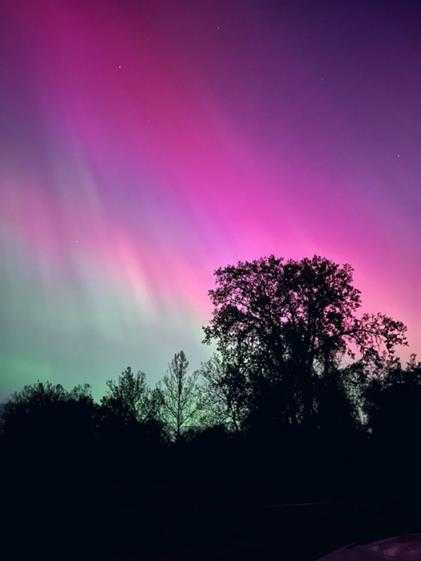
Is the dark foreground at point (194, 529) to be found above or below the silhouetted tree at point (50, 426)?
below

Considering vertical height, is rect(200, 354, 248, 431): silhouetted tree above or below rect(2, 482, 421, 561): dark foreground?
above

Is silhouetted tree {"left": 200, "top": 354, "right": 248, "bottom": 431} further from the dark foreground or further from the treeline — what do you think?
the dark foreground

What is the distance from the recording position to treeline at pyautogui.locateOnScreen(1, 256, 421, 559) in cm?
2247

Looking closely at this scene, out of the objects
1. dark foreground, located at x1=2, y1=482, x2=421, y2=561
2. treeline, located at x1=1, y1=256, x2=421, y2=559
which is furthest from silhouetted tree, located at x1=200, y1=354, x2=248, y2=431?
dark foreground, located at x1=2, y1=482, x2=421, y2=561

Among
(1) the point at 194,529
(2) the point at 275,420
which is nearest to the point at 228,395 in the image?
(2) the point at 275,420

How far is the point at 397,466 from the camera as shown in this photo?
90.9 feet

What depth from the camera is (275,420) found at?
31688 millimetres

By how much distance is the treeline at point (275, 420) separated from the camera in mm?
22469

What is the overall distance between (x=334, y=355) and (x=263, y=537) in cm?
2196

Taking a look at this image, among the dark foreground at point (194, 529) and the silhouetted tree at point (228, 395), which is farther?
the silhouetted tree at point (228, 395)

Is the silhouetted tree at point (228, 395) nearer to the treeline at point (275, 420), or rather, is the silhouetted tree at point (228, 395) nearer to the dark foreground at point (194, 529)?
the treeline at point (275, 420)

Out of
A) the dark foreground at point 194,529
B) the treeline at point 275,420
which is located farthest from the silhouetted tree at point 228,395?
the dark foreground at point 194,529

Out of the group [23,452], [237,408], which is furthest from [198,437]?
[23,452]

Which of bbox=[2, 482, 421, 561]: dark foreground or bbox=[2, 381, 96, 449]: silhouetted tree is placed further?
bbox=[2, 381, 96, 449]: silhouetted tree
